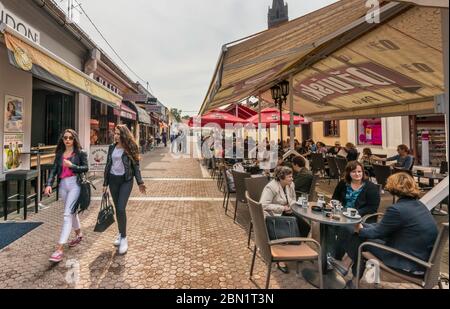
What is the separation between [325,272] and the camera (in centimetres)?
296

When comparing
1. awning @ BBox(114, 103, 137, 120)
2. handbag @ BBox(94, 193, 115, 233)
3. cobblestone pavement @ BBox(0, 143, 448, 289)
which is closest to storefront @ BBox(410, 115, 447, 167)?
cobblestone pavement @ BBox(0, 143, 448, 289)

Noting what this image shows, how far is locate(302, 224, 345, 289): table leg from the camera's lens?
9.15ft

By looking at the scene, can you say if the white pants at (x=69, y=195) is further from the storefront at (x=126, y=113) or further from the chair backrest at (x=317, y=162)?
the storefront at (x=126, y=113)

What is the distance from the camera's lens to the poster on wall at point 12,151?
16.4ft

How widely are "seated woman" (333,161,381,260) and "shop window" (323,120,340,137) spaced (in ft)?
45.7

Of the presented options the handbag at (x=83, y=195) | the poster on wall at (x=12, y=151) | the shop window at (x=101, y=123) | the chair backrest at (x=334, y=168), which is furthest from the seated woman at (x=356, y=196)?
the shop window at (x=101, y=123)

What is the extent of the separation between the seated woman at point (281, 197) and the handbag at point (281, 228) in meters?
0.22

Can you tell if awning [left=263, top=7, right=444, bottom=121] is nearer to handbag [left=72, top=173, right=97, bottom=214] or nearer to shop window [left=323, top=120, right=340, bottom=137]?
handbag [left=72, top=173, right=97, bottom=214]

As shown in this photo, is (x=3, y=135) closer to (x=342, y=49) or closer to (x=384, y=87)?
(x=342, y=49)

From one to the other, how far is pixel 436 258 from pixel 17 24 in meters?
7.67

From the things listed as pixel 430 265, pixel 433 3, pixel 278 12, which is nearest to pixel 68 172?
pixel 430 265

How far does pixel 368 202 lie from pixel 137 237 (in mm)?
3455

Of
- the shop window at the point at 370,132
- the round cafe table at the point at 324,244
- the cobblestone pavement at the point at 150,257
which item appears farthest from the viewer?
the shop window at the point at 370,132
